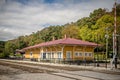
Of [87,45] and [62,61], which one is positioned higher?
[87,45]

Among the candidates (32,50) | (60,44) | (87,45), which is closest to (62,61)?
(60,44)

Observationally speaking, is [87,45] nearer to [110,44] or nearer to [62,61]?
[62,61]

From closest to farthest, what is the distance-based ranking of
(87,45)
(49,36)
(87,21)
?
(87,45) → (87,21) → (49,36)

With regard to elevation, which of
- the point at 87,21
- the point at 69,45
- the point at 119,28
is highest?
the point at 87,21

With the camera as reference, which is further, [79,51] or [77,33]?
[77,33]

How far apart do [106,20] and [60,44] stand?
81.2 ft

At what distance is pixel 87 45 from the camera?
1615 inches

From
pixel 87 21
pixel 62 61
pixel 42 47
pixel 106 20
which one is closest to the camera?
pixel 62 61

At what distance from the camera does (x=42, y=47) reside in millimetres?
46719

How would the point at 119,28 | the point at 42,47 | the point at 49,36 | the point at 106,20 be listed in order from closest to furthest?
1. the point at 42,47
2. the point at 119,28
3. the point at 106,20
4. the point at 49,36

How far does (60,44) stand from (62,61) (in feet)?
10.3

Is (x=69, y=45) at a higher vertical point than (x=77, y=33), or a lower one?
lower

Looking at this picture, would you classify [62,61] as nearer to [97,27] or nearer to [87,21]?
[97,27]

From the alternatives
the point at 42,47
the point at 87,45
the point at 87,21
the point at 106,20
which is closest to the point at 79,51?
the point at 87,45
